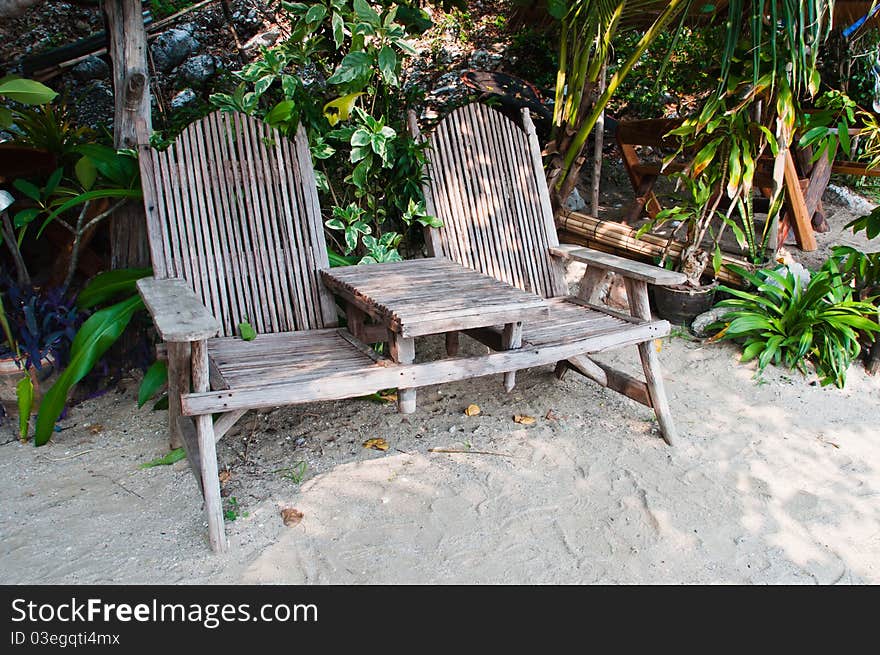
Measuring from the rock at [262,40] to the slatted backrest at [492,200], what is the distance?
3.59m

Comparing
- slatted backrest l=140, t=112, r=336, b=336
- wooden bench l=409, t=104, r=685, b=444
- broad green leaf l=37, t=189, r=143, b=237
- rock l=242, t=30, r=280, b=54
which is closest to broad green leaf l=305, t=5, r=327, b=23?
slatted backrest l=140, t=112, r=336, b=336

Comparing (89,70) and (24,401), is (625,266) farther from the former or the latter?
(89,70)

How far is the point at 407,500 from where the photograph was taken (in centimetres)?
246

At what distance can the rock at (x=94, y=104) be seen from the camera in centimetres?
527

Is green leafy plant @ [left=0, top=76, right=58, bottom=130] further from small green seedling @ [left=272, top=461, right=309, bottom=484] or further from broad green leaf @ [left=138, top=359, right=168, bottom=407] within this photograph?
small green seedling @ [left=272, top=461, right=309, bottom=484]

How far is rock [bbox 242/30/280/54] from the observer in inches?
242

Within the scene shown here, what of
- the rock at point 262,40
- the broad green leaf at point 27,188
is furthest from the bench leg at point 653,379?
the rock at point 262,40

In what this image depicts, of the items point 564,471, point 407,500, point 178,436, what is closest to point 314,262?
point 178,436

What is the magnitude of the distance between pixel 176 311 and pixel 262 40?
491 centimetres

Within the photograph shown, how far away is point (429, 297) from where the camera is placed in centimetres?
242

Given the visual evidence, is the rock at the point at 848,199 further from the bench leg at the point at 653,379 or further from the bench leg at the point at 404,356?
the bench leg at the point at 404,356

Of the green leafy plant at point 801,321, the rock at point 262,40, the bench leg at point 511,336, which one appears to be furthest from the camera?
the rock at point 262,40

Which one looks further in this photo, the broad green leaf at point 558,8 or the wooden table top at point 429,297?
the broad green leaf at point 558,8

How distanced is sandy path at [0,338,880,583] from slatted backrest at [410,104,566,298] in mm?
619
